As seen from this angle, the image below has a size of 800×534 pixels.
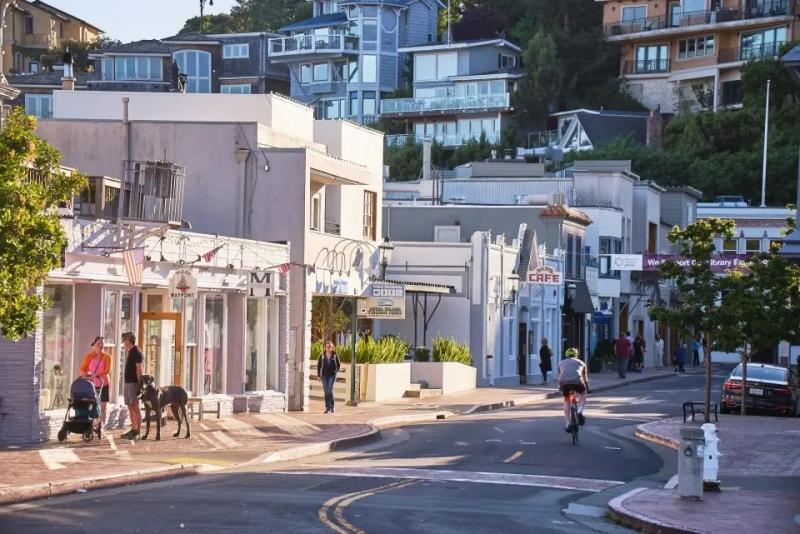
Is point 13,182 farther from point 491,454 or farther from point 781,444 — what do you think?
point 781,444

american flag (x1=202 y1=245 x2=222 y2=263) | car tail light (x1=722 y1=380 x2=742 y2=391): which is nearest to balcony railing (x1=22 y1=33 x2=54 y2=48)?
car tail light (x1=722 y1=380 x2=742 y2=391)

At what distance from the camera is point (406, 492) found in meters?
21.3

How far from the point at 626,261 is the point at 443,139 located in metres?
47.9

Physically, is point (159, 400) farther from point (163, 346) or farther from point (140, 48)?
point (140, 48)

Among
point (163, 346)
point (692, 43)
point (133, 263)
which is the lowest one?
point (163, 346)

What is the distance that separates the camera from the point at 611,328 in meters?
80.4

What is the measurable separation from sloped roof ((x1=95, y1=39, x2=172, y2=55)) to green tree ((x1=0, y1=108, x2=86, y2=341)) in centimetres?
9005

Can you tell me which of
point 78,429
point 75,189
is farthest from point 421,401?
point 75,189

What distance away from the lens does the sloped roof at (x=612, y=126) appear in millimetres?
110875

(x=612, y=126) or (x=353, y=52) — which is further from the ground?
(x=353, y=52)

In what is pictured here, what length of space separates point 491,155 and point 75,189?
89982 mm

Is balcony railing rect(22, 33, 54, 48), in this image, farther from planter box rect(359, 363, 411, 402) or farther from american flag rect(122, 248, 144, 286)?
american flag rect(122, 248, 144, 286)

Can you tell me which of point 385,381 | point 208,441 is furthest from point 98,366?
point 385,381

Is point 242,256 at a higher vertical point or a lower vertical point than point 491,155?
lower
